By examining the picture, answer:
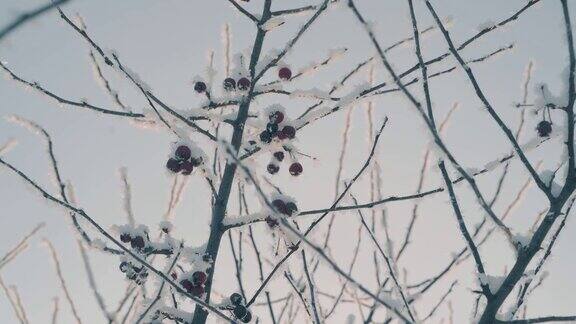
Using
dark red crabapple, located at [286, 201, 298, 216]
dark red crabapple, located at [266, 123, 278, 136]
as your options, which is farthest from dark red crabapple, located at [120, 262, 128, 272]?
dark red crabapple, located at [266, 123, 278, 136]

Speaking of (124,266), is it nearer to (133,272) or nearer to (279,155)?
(133,272)

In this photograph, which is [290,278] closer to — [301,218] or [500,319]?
[301,218]

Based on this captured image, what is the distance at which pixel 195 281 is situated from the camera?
2582 mm

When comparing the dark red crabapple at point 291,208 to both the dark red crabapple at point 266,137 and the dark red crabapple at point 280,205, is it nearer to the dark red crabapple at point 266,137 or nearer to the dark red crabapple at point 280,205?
the dark red crabapple at point 280,205

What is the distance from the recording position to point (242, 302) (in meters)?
2.66

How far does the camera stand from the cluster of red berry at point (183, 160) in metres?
2.78

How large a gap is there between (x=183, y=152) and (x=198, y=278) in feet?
2.24

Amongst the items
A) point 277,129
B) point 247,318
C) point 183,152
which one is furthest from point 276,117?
point 247,318

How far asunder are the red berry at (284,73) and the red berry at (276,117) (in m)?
0.35

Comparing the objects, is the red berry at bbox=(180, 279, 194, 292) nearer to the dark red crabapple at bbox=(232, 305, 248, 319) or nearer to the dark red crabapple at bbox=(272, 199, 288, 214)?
the dark red crabapple at bbox=(232, 305, 248, 319)

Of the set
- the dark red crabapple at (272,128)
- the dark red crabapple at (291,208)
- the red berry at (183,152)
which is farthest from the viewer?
the dark red crabapple at (272,128)

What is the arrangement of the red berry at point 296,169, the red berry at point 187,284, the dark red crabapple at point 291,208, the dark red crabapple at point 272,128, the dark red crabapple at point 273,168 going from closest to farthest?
the red berry at point 187,284, the dark red crabapple at point 291,208, the dark red crabapple at point 272,128, the red berry at point 296,169, the dark red crabapple at point 273,168

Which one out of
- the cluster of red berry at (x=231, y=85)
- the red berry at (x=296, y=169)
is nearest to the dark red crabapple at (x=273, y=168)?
the red berry at (x=296, y=169)

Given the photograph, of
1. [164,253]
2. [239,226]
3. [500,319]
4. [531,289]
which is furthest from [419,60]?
[164,253]
